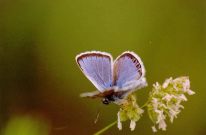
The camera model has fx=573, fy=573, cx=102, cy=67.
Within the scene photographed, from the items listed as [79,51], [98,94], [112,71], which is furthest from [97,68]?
[79,51]

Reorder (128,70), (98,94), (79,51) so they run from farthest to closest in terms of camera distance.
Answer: (79,51) → (128,70) → (98,94)

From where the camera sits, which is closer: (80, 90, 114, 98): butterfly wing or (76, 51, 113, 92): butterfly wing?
(80, 90, 114, 98): butterfly wing

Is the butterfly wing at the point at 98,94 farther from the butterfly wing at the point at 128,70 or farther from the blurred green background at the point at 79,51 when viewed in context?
the blurred green background at the point at 79,51

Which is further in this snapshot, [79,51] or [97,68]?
[79,51]

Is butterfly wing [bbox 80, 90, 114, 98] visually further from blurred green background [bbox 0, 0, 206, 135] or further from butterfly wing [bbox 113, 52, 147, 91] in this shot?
blurred green background [bbox 0, 0, 206, 135]

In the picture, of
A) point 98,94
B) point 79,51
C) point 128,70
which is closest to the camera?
point 98,94

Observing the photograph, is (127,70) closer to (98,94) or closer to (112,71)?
(112,71)

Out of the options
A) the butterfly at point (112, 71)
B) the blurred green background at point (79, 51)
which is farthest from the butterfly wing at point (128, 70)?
the blurred green background at point (79, 51)

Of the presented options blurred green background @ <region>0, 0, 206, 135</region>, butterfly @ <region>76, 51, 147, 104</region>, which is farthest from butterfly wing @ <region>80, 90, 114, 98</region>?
blurred green background @ <region>0, 0, 206, 135</region>
